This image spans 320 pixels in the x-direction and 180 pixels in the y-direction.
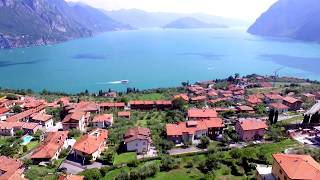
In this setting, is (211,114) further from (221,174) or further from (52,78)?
(52,78)

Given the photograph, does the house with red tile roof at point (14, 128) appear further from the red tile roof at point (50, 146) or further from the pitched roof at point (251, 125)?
the pitched roof at point (251, 125)

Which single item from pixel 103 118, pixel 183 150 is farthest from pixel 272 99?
pixel 103 118

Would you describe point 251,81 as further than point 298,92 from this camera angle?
Yes

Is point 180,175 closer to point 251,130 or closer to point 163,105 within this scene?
point 251,130

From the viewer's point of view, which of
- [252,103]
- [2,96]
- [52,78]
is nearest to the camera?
[252,103]

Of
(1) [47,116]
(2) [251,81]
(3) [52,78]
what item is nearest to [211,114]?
(1) [47,116]

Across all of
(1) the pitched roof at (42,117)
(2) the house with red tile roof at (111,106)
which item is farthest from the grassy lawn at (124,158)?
(2) the house with red tile roof at (111,106)
